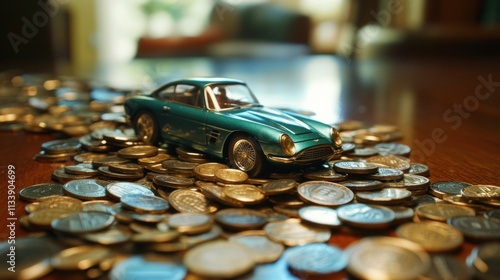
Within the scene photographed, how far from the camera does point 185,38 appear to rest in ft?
21.4

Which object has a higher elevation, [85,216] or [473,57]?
[473,57]

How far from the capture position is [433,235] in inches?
38.9

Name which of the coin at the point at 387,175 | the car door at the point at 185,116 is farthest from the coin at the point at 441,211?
the car door at the point at 185,116

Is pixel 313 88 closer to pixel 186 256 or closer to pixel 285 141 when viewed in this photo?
pixel 285 141

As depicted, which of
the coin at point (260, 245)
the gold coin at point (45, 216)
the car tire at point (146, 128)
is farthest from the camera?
the car tire at point (146, 128)

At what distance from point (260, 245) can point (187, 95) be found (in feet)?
2.30

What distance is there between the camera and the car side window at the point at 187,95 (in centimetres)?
150

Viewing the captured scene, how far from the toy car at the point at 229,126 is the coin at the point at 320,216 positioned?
180mm

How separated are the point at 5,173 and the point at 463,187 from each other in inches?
48.9

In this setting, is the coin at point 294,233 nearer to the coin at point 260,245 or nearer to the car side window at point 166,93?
the coin at point 260,245

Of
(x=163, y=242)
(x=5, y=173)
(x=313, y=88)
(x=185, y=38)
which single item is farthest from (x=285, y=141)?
(x=185, y=38)

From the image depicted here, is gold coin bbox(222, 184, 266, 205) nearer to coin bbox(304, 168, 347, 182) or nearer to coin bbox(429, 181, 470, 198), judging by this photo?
coin bbox(304, 168, 347, 182)

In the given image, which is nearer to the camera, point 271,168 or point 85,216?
point 85,216

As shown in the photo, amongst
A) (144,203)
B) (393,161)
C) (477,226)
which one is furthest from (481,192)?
(144,203)
